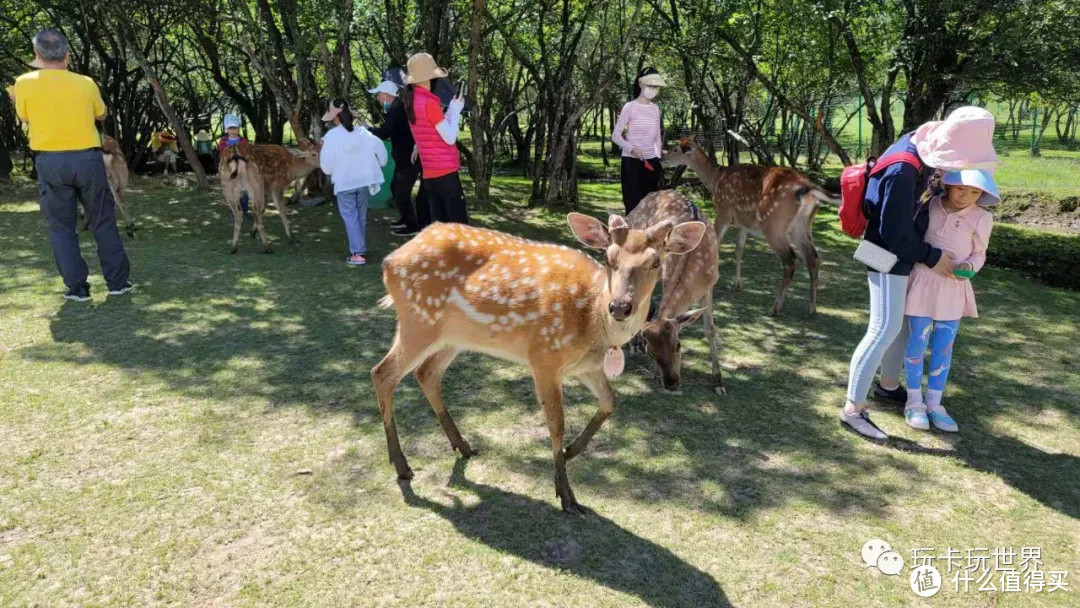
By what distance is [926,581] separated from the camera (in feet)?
10.7

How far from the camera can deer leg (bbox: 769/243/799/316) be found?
282 inches

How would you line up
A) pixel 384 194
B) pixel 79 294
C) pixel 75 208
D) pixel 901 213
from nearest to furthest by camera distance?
pixel 901 213 → pixel 75 208 → pixel 79 294 → pixel 384 194

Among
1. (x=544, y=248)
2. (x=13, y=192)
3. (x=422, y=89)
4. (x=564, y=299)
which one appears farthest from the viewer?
(x=13, y=192)

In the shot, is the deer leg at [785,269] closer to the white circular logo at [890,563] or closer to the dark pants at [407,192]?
the white circular logo at [890,563]

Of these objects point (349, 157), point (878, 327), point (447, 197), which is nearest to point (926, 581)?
point (878, 327)

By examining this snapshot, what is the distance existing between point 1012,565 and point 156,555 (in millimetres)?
3753

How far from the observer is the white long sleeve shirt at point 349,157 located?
8.08 metres

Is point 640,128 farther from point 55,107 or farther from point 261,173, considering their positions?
point 55,107

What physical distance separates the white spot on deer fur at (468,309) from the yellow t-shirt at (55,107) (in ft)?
14.3

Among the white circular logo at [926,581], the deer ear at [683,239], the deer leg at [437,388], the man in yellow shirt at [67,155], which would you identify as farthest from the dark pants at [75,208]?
the white circular logo at [926,581]

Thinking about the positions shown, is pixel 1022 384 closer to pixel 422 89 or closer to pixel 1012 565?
pixel 1012 565

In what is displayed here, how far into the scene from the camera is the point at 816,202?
736cm

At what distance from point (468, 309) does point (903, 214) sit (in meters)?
2.42

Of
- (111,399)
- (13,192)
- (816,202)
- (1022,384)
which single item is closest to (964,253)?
(1022,384)
